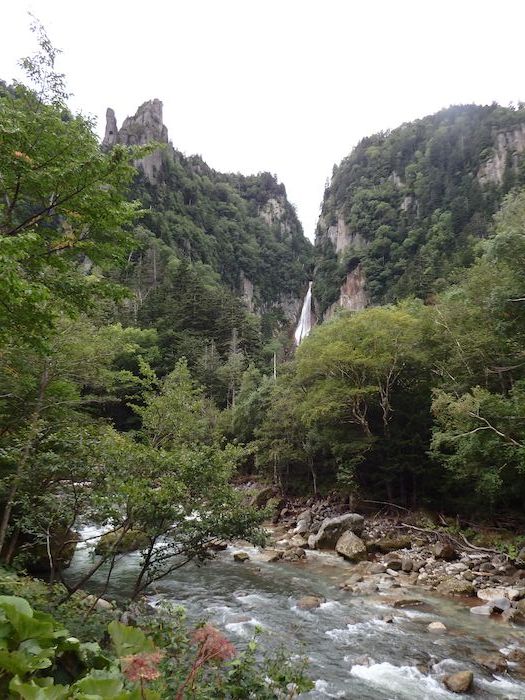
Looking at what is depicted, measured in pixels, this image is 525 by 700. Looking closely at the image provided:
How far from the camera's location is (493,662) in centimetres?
805

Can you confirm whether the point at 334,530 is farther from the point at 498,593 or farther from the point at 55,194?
the point at 55,194

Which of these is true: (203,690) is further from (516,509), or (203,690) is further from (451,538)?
(516,509)

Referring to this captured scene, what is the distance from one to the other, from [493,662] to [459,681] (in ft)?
4.21

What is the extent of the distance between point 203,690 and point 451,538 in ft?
49.7

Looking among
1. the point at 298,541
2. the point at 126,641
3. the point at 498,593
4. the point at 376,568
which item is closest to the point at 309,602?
the point at 376,568

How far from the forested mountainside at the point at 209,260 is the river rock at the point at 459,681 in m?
32.5

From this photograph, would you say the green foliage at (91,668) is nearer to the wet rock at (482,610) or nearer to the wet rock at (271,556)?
the wet rock at (482,610)

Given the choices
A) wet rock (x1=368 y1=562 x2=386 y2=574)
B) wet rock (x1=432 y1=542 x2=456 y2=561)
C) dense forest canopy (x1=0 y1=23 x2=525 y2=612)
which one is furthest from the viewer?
wet rock (x1=432 y1=542 x2=456 y2=561)

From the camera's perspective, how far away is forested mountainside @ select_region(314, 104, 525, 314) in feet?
236

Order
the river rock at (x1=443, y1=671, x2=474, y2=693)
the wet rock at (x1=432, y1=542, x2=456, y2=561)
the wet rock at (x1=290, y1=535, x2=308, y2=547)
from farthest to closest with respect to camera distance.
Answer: the wet rock at (x1=290, y1=535, x2=308, y2=547) < the wet rock at (x1=432, y1=542, x2=456, y2=561) < the river rock at (x1=443, y1=671, x2=474, y2=693)

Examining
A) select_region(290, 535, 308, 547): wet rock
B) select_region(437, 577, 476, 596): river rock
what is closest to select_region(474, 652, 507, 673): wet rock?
select_region(437, 577, 476, 596): river rock

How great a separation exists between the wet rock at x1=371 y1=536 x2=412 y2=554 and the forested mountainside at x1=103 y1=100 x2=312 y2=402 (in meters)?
27.0

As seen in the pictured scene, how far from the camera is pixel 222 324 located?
57000mm

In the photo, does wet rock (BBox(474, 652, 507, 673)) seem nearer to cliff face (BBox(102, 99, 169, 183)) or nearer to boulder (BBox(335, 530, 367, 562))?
boulder (BBox(335, 530, 367, 562))
